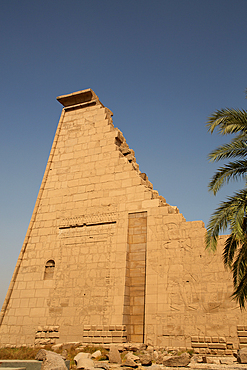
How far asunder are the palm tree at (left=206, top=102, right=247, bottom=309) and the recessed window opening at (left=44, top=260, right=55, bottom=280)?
20.9ft

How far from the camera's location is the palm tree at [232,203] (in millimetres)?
7613

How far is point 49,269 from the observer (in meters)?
12.6

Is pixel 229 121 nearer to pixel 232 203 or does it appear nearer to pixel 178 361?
pixel 232 203

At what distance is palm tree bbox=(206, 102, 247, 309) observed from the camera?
761 centimetres

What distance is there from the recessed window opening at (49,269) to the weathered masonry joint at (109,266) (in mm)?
35

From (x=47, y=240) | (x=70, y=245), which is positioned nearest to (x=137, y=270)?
(x=70, y=245)

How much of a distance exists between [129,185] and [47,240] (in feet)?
12.1

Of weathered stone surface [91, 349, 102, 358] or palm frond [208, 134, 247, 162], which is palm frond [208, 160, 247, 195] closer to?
palm frond [208, 134, 247, 162]

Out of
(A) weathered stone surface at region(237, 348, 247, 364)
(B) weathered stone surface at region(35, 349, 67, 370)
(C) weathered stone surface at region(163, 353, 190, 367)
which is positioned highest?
(A) weathered stone surface at region(237, 348, 247, 364)

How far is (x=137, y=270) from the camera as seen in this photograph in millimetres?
11211

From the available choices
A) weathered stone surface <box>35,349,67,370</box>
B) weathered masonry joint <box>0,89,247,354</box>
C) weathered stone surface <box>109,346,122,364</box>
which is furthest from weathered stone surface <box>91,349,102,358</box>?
weathered stone surface <box>35,349,67,370</box>

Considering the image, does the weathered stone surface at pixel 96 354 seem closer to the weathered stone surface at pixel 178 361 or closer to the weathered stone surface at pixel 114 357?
the weathered stone surface at pixel 114 357

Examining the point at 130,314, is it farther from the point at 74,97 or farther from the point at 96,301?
the point at 74,97

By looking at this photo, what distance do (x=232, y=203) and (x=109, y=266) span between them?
5195 millimetres
